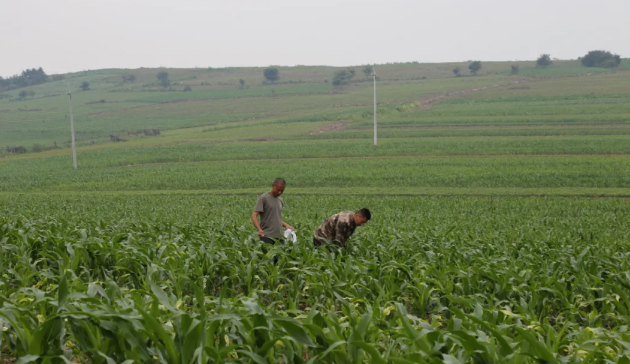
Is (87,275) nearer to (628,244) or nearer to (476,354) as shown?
(476,354)

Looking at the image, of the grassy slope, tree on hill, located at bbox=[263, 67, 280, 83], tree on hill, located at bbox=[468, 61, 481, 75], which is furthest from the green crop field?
tree on hill, located at bbox=[263, 67, 280, 83]

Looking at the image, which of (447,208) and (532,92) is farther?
(532,92)

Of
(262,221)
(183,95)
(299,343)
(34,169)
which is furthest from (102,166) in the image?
(183,95)

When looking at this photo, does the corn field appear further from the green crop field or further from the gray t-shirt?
the gray t-shirt

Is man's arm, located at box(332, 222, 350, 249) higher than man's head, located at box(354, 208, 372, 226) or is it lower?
lower

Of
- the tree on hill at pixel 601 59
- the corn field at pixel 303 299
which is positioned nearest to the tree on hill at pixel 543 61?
the tree on hill at pixel 601 59

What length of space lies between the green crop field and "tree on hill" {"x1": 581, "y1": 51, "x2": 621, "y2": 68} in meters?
51.6

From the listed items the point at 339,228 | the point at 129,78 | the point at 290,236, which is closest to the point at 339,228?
the point at 339,228

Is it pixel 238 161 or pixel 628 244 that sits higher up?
pixel 628 244

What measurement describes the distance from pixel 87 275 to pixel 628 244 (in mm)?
10890

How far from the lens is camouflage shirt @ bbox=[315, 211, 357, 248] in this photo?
11.3 m

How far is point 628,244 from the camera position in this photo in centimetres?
1496

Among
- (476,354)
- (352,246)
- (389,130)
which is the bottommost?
(389,130)

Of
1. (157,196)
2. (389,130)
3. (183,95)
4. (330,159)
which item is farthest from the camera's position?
(183,95)
